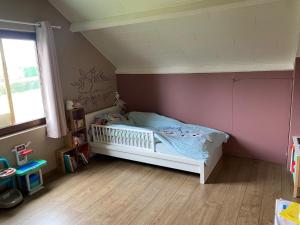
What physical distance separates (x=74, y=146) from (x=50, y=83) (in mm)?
947

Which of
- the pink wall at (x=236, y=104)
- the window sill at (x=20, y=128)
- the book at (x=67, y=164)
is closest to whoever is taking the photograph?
the window sill at (x=20, y=128)

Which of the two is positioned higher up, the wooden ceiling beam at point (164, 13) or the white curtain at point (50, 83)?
the wooden ceiling beam at point (164, 13)

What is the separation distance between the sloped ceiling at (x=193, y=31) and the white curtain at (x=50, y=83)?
0.51 meters

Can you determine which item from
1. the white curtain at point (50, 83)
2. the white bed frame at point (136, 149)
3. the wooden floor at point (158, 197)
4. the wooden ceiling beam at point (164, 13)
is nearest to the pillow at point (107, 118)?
the white bed frame at point (136, 149)

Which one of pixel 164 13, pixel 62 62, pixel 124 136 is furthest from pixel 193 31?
pixel 62 62

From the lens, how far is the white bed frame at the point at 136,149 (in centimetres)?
297

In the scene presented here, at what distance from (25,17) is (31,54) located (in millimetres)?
449

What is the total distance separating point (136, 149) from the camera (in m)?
3.33

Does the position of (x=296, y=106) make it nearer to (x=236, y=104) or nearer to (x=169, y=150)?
(x=236, y=104)

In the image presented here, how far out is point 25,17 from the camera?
2.89 m

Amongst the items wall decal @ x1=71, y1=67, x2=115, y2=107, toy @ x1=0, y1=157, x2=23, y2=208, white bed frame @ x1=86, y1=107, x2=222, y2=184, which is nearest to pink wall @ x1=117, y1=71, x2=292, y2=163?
white bed frame @ x1=86, y1=107, x2=222, y2=184

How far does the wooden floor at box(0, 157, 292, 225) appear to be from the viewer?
232 cm

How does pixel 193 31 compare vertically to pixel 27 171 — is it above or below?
above

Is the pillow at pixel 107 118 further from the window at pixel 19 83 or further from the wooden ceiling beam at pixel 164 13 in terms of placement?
the wooden ceiling beam at pixel 164 13
